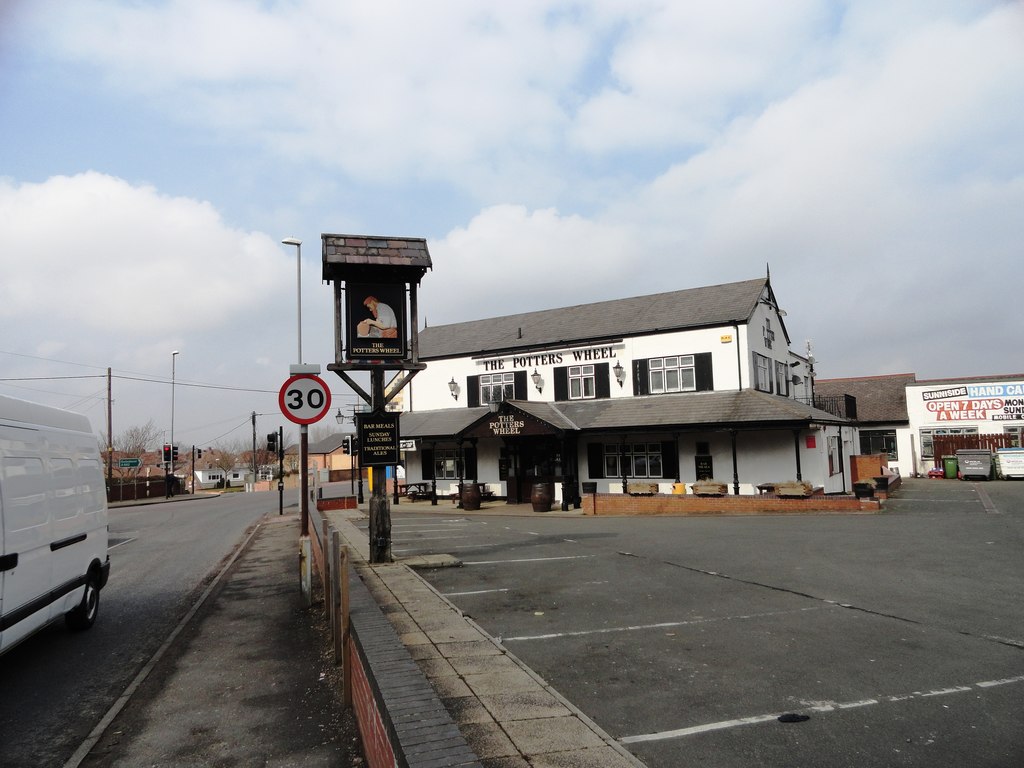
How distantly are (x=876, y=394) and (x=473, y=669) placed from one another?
1658 inches

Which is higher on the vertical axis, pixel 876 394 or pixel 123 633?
pixel 876 394

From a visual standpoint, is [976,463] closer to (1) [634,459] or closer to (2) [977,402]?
(2) [977,402]

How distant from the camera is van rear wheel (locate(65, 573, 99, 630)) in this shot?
→ 7.90m

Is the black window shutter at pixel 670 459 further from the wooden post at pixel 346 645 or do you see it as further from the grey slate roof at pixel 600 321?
the wooden post at pixel 346 645

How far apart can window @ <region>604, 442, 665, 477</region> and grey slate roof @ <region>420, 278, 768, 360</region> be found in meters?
4.55

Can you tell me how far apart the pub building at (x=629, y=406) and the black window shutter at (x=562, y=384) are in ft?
0.15

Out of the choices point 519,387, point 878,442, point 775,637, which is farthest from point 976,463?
point 775,637

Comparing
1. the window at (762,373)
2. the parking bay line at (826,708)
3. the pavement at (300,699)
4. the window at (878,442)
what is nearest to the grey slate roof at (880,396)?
the window at (878,442)

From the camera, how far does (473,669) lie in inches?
223

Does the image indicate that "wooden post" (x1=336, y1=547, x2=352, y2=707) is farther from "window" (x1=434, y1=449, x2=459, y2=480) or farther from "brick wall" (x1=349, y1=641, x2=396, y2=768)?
"window" (x1=434, y1=449, x2=459, y2=480)

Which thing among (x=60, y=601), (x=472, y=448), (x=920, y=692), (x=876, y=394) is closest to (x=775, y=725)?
(x=920, y=692)

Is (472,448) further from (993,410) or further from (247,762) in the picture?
(993,410)

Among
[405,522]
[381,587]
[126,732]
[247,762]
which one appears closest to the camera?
[247,762]

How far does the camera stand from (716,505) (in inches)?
834
